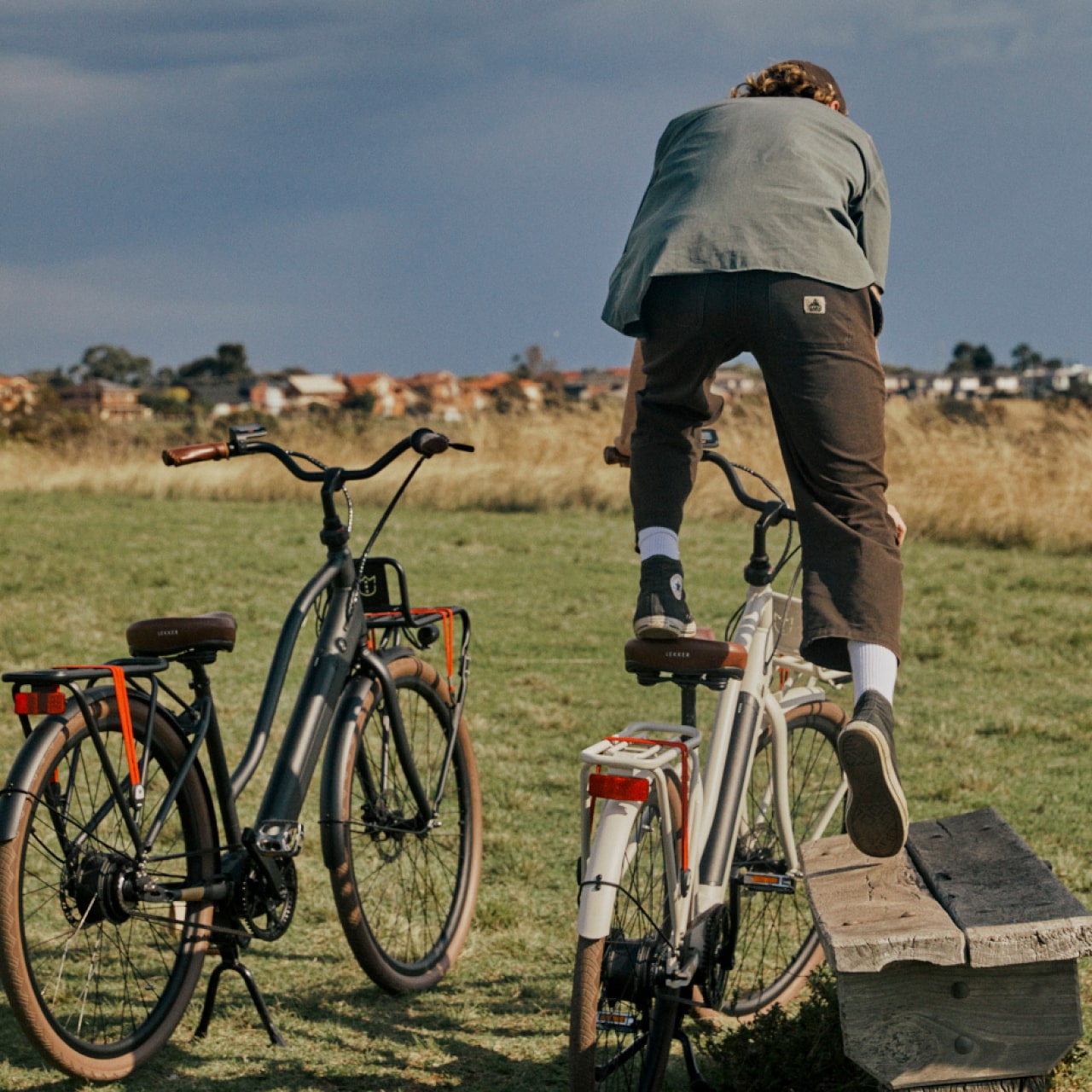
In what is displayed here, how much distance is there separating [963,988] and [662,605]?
0.94 m

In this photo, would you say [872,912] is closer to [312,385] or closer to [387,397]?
[387,397]

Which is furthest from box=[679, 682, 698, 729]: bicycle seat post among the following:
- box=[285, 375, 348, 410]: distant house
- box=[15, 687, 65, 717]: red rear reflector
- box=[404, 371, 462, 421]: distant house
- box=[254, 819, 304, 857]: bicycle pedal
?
box=[285, 375, 348, 410]: distant house

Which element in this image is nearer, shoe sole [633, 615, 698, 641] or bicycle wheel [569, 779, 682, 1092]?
bicycle wheel [569, 779, 682, 1092]

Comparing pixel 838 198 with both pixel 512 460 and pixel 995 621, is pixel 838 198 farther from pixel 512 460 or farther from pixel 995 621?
pixel 512 460

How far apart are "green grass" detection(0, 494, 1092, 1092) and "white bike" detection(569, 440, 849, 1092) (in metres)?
0.61

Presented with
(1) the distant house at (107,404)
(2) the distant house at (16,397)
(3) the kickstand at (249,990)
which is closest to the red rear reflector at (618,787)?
(3) the kickstand at (249,990)

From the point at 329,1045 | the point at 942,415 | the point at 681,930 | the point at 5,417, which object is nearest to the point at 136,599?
the point at 329,1045

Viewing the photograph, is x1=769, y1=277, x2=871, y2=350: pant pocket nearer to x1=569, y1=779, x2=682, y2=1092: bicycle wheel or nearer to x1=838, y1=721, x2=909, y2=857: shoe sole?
x1=838, y1=721, x2=909, y2=857: shoe sole

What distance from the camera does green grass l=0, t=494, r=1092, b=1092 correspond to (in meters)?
3.53

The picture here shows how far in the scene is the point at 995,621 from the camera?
1000cm

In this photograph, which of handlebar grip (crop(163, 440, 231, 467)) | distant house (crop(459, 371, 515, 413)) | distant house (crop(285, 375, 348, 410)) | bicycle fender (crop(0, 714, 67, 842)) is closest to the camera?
bicycle fender (crop(0, 714, 67, 842))

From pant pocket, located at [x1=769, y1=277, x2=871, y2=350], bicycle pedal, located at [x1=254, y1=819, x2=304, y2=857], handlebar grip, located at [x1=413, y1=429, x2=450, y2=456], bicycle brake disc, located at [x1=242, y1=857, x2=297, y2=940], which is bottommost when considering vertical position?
bicycle brake disc, located at [x1=242, y1=857, x2=297, y2=940]

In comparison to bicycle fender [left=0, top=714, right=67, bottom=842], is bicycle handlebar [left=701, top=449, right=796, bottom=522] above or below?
above

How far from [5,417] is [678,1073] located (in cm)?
2461
